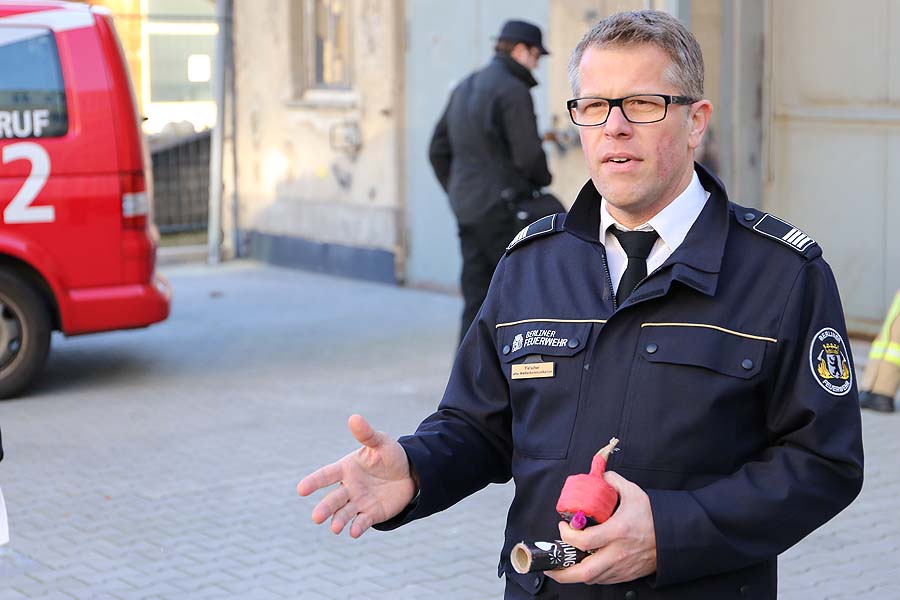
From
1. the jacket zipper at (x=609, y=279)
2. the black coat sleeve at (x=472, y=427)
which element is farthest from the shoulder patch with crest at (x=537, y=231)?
the jacket zipper at (x=609, y=279)

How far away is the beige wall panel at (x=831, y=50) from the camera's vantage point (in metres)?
9.20

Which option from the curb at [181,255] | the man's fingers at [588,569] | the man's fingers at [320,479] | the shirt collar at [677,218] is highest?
the shirt collar at [677,218]

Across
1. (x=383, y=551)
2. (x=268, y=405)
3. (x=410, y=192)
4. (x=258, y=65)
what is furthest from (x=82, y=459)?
(x=258, y=65)

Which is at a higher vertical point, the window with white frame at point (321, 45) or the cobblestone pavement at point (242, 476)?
the window with white frame at point (321, 45)

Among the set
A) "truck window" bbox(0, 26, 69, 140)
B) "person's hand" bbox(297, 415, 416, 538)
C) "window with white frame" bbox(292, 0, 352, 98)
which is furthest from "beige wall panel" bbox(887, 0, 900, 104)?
"person's hand" bbox(297, 415, 416, 538)

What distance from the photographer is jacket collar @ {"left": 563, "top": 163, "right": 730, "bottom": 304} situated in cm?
245

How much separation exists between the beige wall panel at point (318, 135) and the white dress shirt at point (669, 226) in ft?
33.9

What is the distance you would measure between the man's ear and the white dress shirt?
72 millimetres

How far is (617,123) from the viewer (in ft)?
8.16

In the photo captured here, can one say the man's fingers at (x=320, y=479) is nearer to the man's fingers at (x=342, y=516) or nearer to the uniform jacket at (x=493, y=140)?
the man's fingers at (x=342, y=516)

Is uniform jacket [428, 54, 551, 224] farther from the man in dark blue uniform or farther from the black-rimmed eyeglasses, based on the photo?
the black-rimmed eyeglasses

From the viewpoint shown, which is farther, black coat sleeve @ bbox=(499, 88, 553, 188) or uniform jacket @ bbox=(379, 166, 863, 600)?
black coat sleeve @ bbox=(499, 88, 553, 188)

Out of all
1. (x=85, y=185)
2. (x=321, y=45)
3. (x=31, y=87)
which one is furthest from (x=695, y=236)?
(x=321, y=45)

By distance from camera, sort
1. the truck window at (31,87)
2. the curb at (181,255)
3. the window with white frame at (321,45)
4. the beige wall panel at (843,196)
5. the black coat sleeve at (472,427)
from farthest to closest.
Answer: the curb at (181,255) < the window with white frame at (321,45) < the beige wall panel at (843,196) < the truck window at (31,87) < the black coat sleeve at (472,427)
